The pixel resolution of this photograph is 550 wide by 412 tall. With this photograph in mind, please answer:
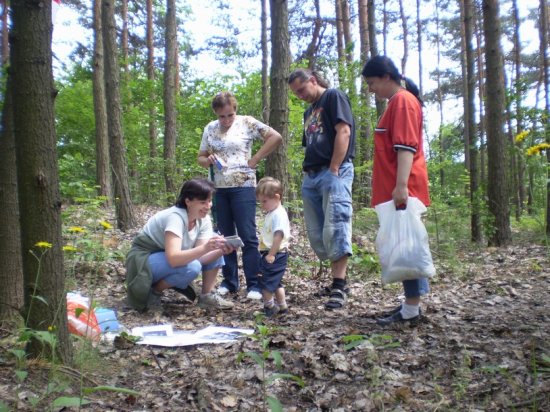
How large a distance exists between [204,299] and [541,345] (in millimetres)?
2569

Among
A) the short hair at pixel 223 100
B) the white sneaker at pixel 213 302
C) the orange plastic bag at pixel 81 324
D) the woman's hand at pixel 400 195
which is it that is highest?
the short hair at pixel 223 100

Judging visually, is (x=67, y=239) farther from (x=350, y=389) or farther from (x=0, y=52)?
(x=0, y=52)

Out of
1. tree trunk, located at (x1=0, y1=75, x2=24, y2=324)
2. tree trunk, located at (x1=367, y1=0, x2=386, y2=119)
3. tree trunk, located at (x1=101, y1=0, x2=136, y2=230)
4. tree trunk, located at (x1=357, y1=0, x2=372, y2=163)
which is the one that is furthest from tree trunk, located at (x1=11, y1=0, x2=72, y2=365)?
tree trunk, located at (x1=367, y1=0, x2=386, y2=119)

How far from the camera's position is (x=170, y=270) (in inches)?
154

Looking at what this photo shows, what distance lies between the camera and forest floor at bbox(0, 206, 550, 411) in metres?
2.13

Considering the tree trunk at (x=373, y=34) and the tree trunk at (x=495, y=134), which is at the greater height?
the tree trunk at (x=373, y=34)

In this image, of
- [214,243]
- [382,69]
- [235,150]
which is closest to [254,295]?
[214,243]

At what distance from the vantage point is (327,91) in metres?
4.02

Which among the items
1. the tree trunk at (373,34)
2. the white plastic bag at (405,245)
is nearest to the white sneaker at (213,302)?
the white plastic bag at (405,245)

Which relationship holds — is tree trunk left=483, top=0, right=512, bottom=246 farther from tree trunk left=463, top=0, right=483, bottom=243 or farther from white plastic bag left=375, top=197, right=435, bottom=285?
white plastic bag left=375, top=197, right=435, bottom=285

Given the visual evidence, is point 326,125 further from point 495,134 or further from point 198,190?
point 495,134

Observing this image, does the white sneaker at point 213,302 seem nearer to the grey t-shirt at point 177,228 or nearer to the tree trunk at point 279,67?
the grey t-shirt at point 177,228

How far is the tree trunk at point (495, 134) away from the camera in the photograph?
23.0 ft

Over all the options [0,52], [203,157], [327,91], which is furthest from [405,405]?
[0,52]
